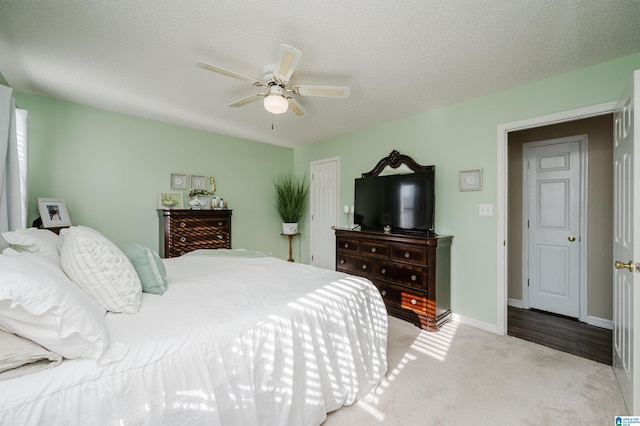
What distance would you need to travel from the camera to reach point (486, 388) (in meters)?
1.90

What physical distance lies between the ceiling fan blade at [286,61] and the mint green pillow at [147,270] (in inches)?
60.5

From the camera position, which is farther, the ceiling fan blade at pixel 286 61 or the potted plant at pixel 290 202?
the potted plant at pixel 290 202

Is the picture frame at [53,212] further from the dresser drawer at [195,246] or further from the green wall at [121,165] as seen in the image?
the dresser drawer at [195,246]

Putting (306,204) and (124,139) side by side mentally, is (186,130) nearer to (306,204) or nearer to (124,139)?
(124,139)

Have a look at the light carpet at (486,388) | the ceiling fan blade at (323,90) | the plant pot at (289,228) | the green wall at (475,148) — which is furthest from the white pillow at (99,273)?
the plant pot at (289,228)

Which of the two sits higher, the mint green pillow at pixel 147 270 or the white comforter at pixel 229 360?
the mint green pillow at pixel 147 270

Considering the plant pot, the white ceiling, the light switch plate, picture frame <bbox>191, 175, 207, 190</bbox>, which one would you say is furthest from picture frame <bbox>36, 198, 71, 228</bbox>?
the light switch plate

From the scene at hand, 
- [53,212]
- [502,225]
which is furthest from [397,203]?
[53,212]

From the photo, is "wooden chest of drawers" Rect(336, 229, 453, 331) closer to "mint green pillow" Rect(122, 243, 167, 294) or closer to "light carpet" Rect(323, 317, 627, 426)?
"light carpet" Rect(323, 317, 627, 426)

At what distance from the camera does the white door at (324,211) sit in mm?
4598

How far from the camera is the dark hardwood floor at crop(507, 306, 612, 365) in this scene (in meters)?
2.43

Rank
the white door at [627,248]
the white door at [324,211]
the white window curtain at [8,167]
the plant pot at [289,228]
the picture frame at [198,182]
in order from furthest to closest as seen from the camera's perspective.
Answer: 1. the plant pot at [289,228]
2. the white door at [324,211]
3. the picture frame at [198,182]
4. the white window curtain at [8,167]
5. the white door at [627,248]

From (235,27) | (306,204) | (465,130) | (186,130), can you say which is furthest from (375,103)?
(186,130)

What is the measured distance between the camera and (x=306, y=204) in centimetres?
514
